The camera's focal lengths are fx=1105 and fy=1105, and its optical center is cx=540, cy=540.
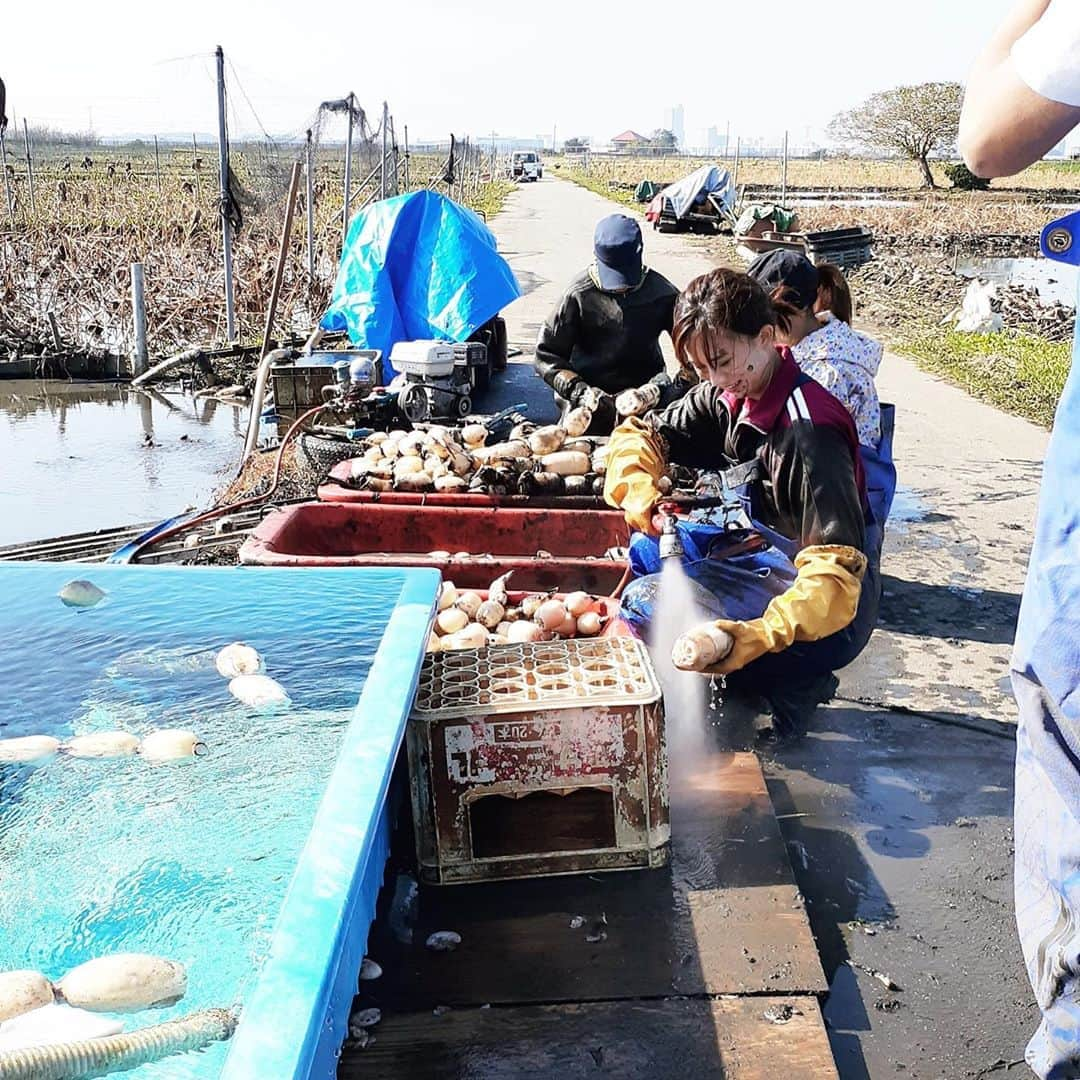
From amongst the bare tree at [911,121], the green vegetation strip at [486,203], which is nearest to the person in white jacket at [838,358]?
the green vegetation strip at [486,203]

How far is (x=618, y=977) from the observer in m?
2.26

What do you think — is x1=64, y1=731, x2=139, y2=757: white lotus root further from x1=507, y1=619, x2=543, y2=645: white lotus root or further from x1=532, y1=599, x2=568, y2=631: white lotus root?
x1=532, y1=599, x2=568, y2=631: white lotus root

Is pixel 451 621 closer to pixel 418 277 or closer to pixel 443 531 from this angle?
pixel 443 531

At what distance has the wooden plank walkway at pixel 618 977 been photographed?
81.8 inches

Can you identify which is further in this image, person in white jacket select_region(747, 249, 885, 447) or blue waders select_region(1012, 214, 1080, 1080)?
person in white jacket select_region(747, 249, 885, 447)

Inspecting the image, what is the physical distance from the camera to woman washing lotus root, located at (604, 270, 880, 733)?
107 inches

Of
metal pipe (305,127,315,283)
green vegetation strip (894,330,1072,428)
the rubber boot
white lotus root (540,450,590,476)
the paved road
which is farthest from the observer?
metal pipe (305,127,315,283)

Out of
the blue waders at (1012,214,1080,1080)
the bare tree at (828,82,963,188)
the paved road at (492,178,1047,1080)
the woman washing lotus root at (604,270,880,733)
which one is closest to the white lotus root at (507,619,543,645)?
the woman washing lotus root at (604,270,880,733)

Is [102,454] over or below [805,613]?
below

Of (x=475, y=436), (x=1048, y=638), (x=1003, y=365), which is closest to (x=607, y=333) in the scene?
(x=475, y=436)

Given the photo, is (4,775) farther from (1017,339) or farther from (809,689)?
(1017,339)

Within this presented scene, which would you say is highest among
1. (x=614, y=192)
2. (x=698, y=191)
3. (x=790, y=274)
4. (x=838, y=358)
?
(x=614, y=192)

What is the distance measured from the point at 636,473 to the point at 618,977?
1.66 m

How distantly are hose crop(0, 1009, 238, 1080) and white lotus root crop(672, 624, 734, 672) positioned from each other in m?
1.30
